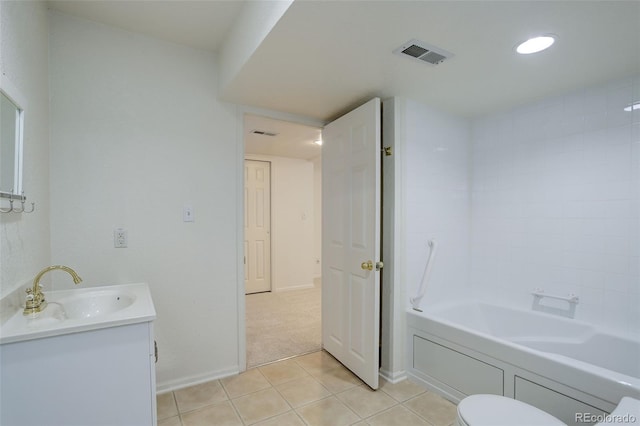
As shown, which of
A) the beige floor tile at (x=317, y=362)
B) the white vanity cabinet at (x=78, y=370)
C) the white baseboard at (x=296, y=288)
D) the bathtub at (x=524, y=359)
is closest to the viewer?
the white vanity cabinet at (x=78, y=370)

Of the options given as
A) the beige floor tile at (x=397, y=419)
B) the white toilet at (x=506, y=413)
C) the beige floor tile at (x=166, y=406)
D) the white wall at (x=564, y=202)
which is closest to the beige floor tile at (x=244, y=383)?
the beige floor tile at (x=166, y=406)

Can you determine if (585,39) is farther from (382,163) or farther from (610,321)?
(610,321)

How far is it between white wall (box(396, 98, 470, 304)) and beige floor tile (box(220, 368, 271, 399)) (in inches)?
50.3

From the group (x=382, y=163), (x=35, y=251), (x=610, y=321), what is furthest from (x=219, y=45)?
(x=610, y=321)

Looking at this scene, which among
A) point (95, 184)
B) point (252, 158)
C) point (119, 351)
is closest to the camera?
point (119, 351)

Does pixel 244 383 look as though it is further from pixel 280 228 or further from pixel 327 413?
pixel 280 228

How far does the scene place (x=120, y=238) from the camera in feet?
6.36

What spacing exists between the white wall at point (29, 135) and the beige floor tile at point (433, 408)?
217cm

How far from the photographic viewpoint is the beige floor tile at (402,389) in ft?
6.76

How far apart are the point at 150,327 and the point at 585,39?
237 centimetres

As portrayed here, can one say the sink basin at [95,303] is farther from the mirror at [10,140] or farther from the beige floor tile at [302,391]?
the beige floor tile at [302,391]

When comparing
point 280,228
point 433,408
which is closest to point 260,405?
point 433,408

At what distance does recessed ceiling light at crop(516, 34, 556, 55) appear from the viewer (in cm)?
146

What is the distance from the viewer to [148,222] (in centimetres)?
203
